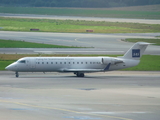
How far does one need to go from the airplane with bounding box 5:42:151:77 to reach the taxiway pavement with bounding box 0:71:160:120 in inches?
40.1

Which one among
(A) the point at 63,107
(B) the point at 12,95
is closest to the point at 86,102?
(A) the point at 63,107

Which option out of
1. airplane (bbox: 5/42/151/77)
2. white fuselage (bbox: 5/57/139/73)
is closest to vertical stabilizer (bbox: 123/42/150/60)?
airplane (bbox: 5/42/151/77)

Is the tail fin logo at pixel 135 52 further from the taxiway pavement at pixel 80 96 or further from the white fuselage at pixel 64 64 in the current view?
the taxiway pavement at pixel 80 96

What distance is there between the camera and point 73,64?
50562mm

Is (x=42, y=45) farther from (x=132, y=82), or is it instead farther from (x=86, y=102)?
(x=86, y=102)

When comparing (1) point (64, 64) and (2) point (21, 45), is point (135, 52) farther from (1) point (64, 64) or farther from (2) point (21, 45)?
(2) point (21, 45)

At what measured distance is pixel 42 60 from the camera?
49750mm

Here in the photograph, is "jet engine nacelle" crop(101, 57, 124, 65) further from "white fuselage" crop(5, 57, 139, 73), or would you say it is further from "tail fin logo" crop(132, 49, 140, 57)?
"tail fin logo" crop(132, 49, 140, 57)

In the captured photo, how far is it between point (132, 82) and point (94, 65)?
6641 millimetres

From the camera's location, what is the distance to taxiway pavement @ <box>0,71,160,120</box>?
86.6 feet

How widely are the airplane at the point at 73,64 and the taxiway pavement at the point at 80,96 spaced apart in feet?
3.34

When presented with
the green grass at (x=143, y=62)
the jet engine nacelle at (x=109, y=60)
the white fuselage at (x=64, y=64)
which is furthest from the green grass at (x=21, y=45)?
A: the jet engine nacelle at (x=109, y=60)

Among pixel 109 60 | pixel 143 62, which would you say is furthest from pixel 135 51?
pixel 143 62

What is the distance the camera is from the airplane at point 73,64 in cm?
4947
